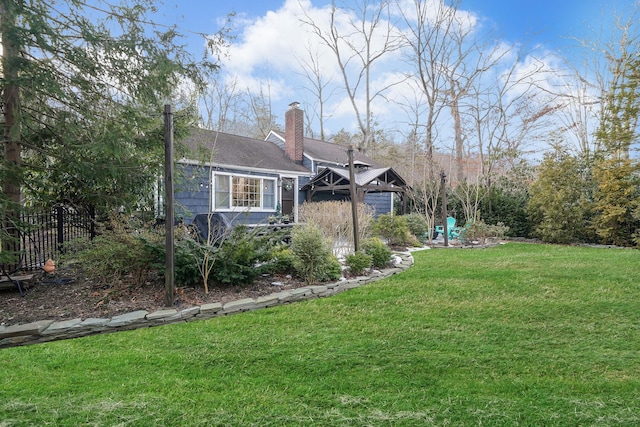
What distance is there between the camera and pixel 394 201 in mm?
17266

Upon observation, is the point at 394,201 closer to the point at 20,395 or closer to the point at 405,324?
the point at 405,324

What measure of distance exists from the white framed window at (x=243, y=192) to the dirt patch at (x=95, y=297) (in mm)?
6045

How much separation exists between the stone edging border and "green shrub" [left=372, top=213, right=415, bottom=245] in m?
4.98

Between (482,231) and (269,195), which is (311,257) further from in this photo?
(269,195)

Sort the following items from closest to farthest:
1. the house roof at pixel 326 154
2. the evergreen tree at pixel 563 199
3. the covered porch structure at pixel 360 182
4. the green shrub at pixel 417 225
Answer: the evergreen tree at pixel 563 199, the green shrub at pixel 417 225, the covered porch structure at pixel 360 182, the house roof at pixel 326 154

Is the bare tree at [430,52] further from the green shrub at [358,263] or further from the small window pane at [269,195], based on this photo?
the green shrub at [358,263]

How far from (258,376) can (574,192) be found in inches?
478

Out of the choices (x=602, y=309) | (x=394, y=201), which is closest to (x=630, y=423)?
(x=602, y=309)

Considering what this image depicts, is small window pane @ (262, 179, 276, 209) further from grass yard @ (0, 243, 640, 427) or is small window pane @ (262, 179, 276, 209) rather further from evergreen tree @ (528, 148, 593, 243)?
evergreen tree @ (528, 148, 593, 243)

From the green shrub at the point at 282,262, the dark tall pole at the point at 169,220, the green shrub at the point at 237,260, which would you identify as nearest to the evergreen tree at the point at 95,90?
the dark tall pole at the point at 169,220

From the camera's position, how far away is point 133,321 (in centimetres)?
379

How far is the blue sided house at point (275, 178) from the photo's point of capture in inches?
439

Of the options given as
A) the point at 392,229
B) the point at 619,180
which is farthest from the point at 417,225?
the point at 619,180

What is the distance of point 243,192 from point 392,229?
5568 mm
